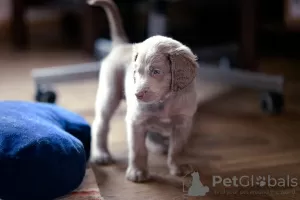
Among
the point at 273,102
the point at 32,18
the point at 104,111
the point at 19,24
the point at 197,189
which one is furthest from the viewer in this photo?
the point at 32,18

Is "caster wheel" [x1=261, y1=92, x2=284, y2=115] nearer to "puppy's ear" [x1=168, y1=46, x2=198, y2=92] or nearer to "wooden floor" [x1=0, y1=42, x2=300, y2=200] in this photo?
"wooden floor" [x1=0, y1=42, x2=300, y2=200]

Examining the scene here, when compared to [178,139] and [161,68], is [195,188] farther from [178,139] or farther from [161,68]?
[161,68]

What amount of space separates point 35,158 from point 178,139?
1.17 ft

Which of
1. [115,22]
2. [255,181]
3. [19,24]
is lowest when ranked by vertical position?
[255,181]

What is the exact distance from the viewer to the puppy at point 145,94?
46.3 inches

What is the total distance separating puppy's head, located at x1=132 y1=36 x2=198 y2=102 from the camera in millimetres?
1168

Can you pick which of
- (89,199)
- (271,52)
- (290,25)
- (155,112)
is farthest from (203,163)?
(271,52)

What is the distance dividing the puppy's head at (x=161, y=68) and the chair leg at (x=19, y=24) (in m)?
1.58

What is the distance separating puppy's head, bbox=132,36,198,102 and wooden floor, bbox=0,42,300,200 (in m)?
0.24

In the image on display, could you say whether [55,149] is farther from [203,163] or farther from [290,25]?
[290,25]

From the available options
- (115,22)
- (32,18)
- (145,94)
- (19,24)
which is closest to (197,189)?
(145,94)

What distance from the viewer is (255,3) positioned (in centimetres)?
204

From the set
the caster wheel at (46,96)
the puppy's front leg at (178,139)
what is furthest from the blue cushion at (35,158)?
the caster wheel at (46,96)

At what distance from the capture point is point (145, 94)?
117cm
